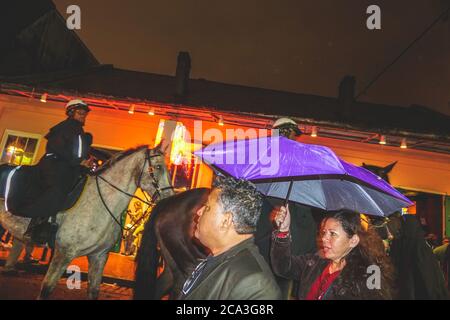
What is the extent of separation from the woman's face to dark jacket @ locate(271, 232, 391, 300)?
0.13 m

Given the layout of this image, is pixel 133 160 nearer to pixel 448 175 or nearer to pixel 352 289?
pixel 352 289

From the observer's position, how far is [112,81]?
41.9 ft

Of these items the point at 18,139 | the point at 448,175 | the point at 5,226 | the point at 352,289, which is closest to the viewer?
the point at 352,289

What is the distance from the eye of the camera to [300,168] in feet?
8.36

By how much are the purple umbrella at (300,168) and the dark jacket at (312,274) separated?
503mm

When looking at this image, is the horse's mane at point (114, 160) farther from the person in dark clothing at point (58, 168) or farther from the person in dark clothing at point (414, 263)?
the person in dark clothing at point (414, 263)

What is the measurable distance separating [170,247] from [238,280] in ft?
9.68

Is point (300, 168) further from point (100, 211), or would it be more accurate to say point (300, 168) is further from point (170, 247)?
point (100, 211)

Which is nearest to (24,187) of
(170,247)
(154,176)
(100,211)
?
(100,211)

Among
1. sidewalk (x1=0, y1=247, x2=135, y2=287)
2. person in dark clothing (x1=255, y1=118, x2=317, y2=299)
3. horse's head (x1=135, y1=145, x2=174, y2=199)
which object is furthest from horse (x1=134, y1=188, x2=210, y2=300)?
sidewalk (x1=0, y1=247, x2=135, y2=287)

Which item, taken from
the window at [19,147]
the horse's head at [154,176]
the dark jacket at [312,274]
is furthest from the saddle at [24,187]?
the window at [19,147]

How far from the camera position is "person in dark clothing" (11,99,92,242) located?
4.60 metres
